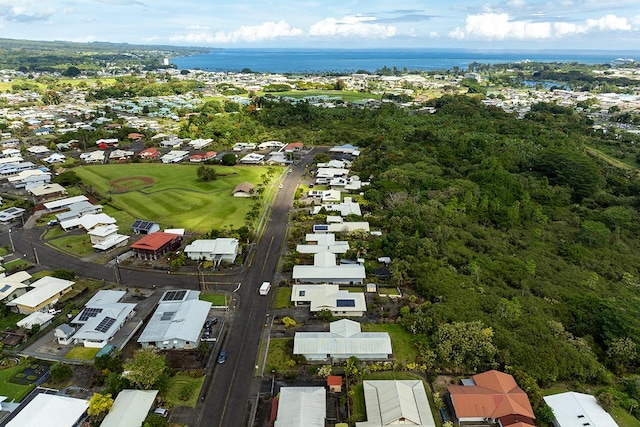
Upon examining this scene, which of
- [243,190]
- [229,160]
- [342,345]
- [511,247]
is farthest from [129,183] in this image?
[511,247]

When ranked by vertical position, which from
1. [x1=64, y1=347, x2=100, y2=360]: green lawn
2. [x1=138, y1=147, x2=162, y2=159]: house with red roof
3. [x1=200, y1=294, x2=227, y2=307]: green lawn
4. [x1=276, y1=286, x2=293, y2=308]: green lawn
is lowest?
[x1=64, y1=347, x2=100, y2=360]: green lawn

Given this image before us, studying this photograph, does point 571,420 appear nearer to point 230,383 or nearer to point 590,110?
point 230,383

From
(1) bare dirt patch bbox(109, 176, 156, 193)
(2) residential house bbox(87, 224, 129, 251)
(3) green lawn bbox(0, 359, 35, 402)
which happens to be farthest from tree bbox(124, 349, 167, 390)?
(1) bare dirt patch bbox(109, 176, 156, 193)

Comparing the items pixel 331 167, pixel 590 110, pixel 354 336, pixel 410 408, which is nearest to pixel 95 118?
pixel 331 167

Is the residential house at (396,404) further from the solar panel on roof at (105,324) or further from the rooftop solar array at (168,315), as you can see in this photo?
the solar panel on roof at (105,324)

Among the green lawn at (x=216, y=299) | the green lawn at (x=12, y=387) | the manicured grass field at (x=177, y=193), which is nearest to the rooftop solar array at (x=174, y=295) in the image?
the green lawn at (x=216, y=299)

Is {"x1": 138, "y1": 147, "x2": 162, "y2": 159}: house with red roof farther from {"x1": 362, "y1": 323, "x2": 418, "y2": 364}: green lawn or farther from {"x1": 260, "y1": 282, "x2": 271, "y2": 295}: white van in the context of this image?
{"x1": 362, "y1": 323, "x2": 418, "y2": 364}: green lawn

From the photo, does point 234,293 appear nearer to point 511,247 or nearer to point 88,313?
point 88,313
